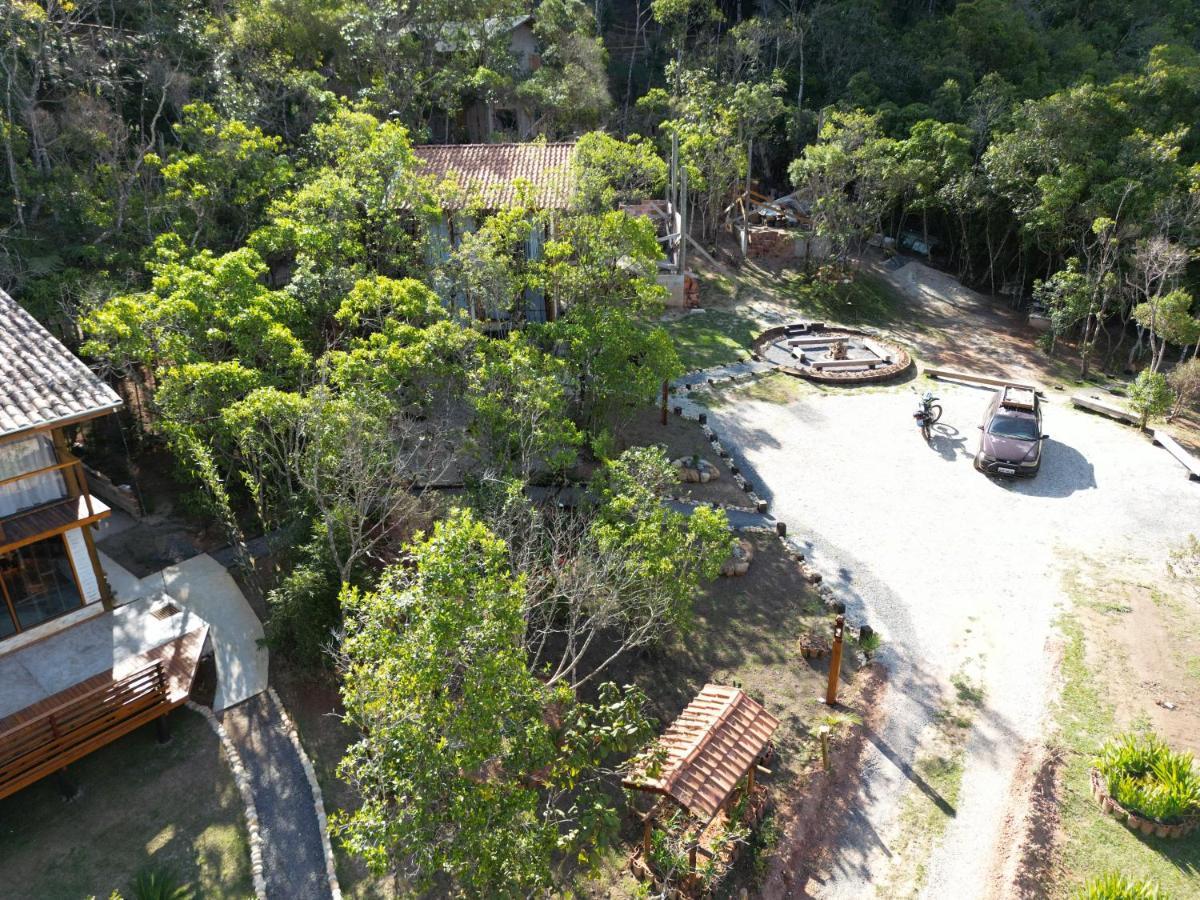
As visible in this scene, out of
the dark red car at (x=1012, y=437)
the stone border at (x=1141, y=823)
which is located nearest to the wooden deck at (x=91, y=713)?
the stone border at (x=1141, y=823)

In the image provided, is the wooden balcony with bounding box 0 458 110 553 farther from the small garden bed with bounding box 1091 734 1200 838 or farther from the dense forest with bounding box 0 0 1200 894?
the small garden bed with bounding box 1091 734 1200 838

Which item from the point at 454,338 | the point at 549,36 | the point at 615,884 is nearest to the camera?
the point at 615,884

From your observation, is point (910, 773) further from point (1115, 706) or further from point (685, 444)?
point (685, 444)

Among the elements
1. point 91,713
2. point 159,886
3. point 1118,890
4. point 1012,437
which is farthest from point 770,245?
point 159,886

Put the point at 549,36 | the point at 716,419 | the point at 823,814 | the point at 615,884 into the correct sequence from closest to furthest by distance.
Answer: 1. the point at 615,884
2. the point at 823,814
3. the point at 716,419
4. the point at 549,36

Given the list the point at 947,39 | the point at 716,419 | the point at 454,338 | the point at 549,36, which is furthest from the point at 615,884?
the point at 947,39

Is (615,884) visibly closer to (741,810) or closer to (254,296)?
(741,810)

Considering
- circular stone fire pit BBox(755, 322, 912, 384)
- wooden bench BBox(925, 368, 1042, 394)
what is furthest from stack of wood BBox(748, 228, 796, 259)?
wooden bench BBox(925, 368, 1042, 394)

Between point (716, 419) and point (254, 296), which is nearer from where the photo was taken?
point (254, 296)
